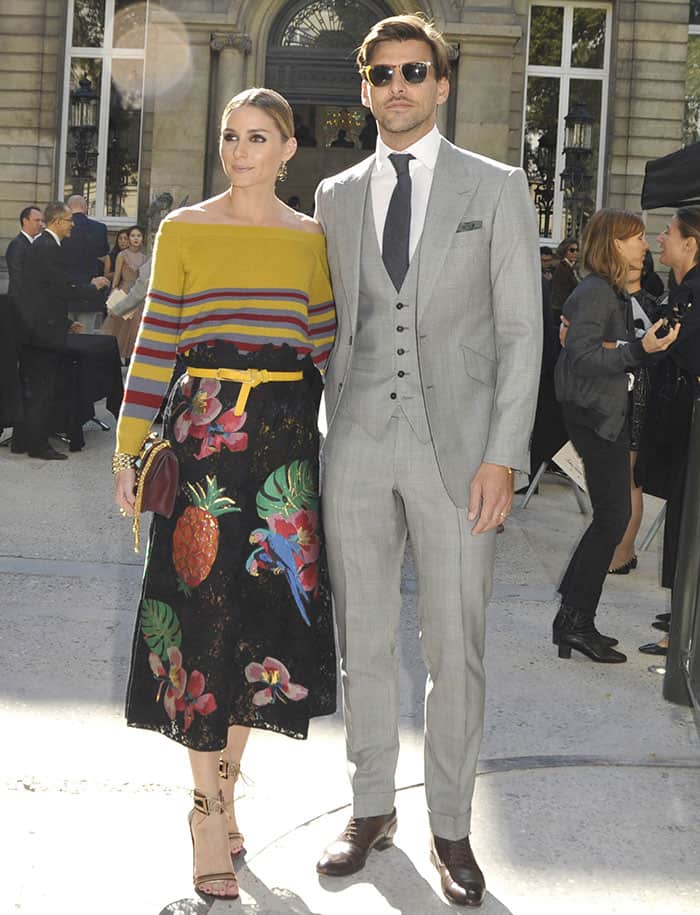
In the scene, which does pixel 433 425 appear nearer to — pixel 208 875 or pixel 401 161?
pixel 401 161

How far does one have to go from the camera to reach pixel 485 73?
19172 millimetres

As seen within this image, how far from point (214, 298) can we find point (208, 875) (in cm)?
143

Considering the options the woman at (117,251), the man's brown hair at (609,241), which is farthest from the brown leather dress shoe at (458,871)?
the woman at (117,251)

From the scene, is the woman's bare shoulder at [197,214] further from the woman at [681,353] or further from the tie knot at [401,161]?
the woman at [681,353]

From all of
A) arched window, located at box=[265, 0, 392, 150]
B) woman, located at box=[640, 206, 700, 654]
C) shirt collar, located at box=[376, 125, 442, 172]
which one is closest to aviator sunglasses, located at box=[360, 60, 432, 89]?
shirt collar, located at box=[376, 125, 442, 172]

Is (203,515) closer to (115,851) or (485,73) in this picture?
(115,851)

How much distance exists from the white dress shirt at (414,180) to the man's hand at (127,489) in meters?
0.85

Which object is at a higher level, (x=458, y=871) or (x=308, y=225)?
(x=308, y=225)

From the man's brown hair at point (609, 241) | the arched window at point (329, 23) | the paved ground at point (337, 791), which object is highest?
the arched window at point (329, 23)

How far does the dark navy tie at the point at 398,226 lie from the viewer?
355 cm

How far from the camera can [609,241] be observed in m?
5.91

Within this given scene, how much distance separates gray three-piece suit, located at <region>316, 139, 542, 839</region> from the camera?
11.4 ft

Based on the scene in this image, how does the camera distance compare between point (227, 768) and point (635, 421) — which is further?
point (635, 421)

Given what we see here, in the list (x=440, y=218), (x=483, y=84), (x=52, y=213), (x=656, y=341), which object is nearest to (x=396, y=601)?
(x=440, y=218)
